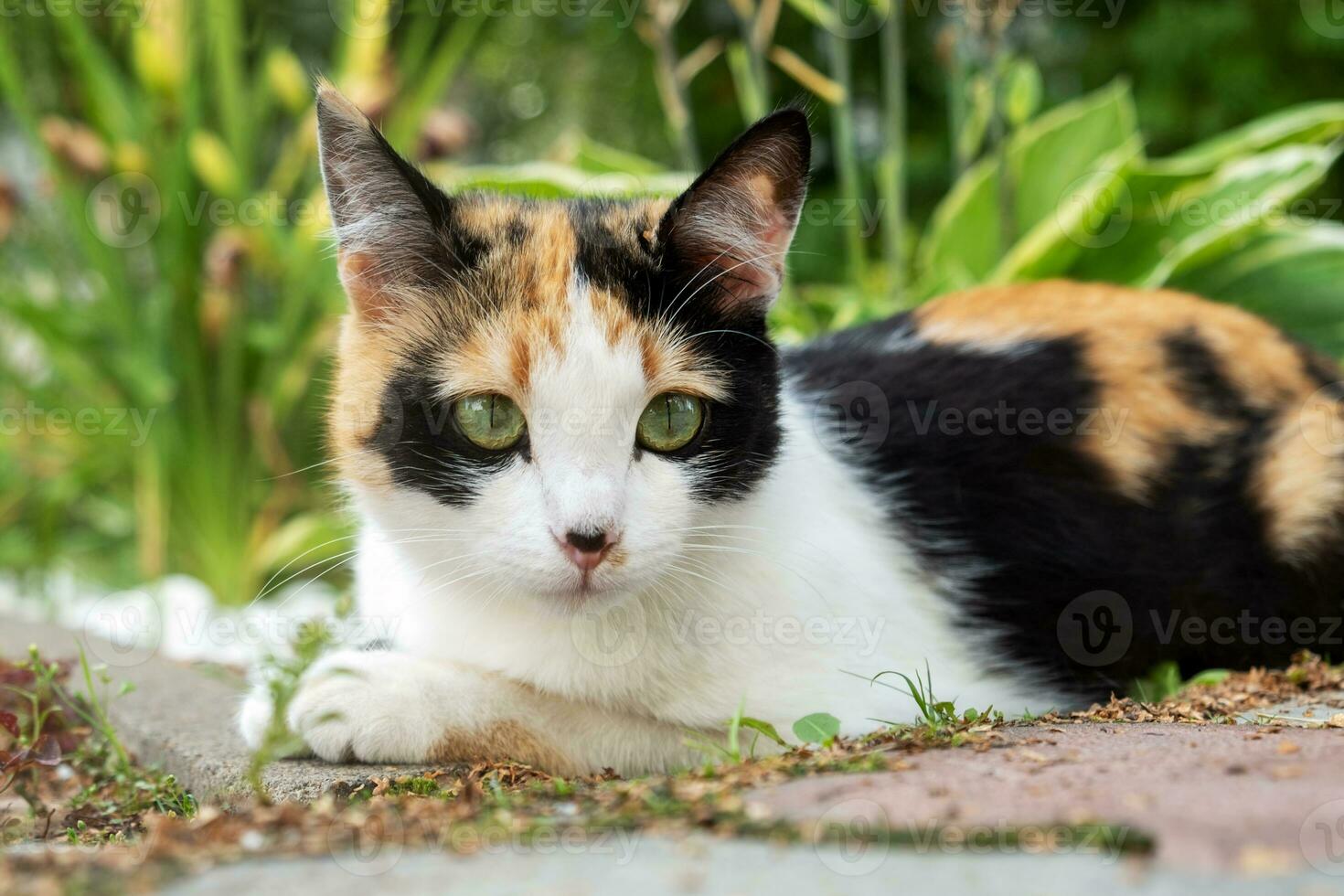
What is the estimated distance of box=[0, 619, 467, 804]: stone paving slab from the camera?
183 cm

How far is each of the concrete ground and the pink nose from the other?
0.43 meters

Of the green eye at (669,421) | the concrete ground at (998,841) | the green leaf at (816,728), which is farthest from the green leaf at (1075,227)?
the concrete ground at (998,841)

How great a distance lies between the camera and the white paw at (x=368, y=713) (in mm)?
1851

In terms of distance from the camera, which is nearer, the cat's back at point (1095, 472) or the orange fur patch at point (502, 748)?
the orange fur patch at point (502, 748)

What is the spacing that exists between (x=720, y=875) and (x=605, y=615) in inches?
34.3

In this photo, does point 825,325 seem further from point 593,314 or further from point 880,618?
point 593,314

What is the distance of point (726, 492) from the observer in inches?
74.9

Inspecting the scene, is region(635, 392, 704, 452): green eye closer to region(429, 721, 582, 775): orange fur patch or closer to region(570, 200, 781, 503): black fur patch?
region(570, 200, 781, 503): black fur patch

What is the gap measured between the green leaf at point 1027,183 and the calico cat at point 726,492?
138 centimetres

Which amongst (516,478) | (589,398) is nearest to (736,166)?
(589,398)

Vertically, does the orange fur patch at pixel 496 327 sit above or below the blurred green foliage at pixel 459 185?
below

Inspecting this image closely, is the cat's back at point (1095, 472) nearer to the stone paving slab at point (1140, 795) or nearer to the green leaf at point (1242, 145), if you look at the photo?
A: the stone paving slab at point (1140, 795)

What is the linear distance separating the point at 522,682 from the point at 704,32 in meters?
4.95

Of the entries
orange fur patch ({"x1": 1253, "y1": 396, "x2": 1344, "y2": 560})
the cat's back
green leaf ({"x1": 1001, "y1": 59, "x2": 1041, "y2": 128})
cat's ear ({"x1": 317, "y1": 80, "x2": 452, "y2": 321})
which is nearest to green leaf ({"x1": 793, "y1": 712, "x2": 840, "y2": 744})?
the cat's back
